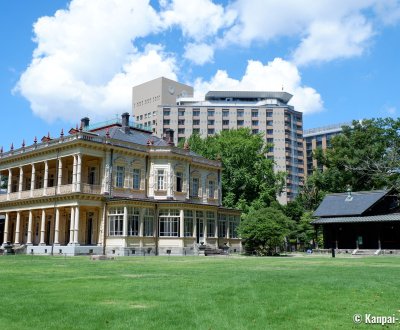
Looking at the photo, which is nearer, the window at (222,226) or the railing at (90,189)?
the railing at (90,189)

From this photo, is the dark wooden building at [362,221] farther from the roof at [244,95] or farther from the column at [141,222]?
the roof at [244,95]

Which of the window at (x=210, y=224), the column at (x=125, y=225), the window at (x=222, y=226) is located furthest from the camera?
the window at (x=222, y=226)

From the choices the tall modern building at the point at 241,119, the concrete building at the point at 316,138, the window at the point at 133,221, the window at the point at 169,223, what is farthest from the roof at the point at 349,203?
the concrete building at the point at 316,138

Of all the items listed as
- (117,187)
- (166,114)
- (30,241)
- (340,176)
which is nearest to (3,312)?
(117,187)

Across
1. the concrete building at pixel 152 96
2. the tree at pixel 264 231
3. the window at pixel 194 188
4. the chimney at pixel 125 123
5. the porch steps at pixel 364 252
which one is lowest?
the porch steps at pixel 364 252

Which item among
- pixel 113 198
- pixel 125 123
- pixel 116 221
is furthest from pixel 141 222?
pixel 125 123

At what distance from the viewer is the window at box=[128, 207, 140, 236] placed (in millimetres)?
40938

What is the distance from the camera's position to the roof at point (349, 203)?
5131 centimetres

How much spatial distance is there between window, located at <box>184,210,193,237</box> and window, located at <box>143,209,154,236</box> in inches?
126

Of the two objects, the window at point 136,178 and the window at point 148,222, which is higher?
the window at point 136,178

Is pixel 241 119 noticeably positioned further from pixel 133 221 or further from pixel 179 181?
pixel 133 221

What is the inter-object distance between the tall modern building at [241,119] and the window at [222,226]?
6813cm

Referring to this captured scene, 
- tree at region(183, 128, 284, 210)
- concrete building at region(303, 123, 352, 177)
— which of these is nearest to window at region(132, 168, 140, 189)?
tree at region(183, 128, 284, 210)

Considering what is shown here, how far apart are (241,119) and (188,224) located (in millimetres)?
78164
